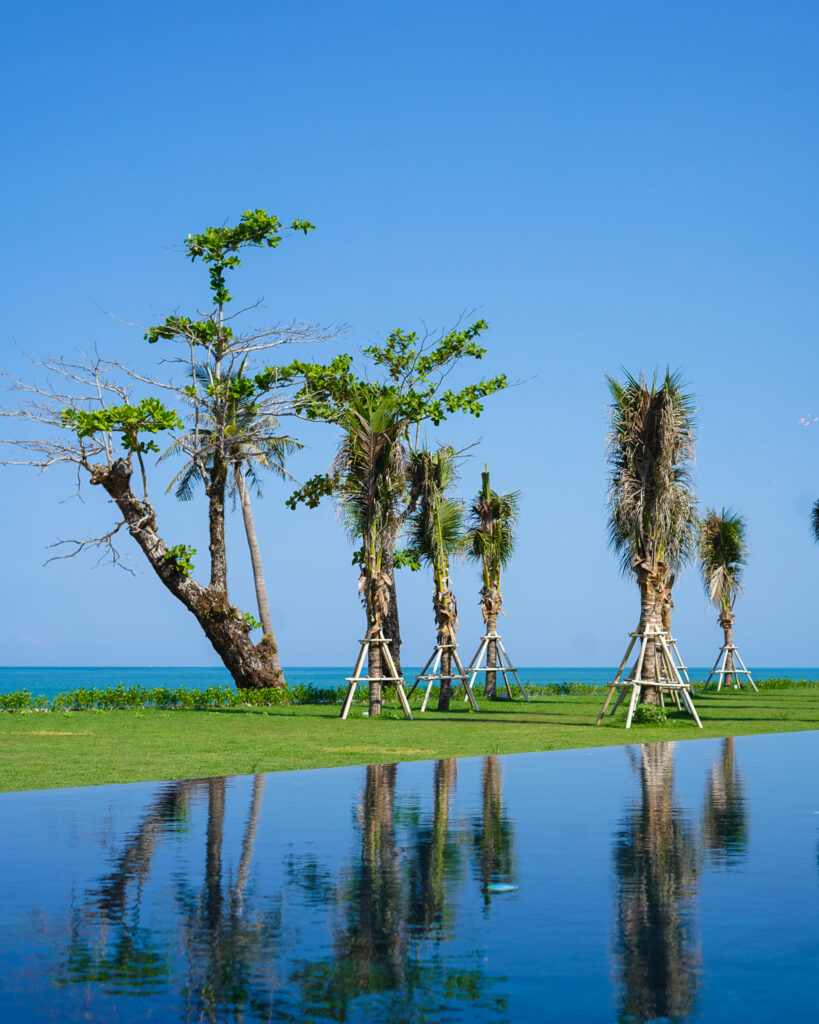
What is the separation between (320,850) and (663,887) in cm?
246

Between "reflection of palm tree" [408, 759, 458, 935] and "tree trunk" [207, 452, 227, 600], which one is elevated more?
"tree trunk" [207, 452, 227, 600]

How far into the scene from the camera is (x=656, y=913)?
5.72 m

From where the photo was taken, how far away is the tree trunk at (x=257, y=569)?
126 feet

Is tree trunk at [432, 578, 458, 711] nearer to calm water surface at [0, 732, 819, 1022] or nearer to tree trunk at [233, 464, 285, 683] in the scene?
tree trunk at [233, 464, 285, 683]

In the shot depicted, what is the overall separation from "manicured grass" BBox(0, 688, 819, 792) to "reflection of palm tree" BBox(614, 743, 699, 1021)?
6046 millimetres

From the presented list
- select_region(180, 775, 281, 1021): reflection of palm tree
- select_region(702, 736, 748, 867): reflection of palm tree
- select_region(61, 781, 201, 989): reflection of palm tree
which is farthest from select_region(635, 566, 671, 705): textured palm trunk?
select_region(180, 775, 281, 1021): reflection of palm tree

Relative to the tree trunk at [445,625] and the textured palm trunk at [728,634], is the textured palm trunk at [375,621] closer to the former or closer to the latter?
the tree trunk at [445,625]

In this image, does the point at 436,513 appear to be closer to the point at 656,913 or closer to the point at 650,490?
the point at 650,490

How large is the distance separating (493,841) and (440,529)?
22.3m

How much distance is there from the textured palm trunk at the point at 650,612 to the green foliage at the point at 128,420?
1499cm

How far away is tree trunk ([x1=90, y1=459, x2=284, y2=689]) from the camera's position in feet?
114

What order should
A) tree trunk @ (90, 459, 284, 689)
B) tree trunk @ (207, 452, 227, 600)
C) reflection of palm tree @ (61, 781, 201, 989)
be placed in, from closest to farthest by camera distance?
1. reflection of palm tree @ (61, 781, 201, 989)
2. tree trunk @ (90, 459, 284, 689)
3. tree trunk @ (207, 452, 227, 600)

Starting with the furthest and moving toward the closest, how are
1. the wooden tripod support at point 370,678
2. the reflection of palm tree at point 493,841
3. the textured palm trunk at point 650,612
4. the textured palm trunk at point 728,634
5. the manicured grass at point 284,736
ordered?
the textured palm trunk at point 728,634, the wooden tripod support at point 370,678, the textured palm trunk at point 650,612, the manicured grass at point 284,736, the reflection of palm tree at point 493,841

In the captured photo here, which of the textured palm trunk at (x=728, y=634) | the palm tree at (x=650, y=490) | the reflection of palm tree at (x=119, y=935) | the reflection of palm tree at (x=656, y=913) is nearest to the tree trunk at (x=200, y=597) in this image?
the palm tree at (x=650, y=490)
